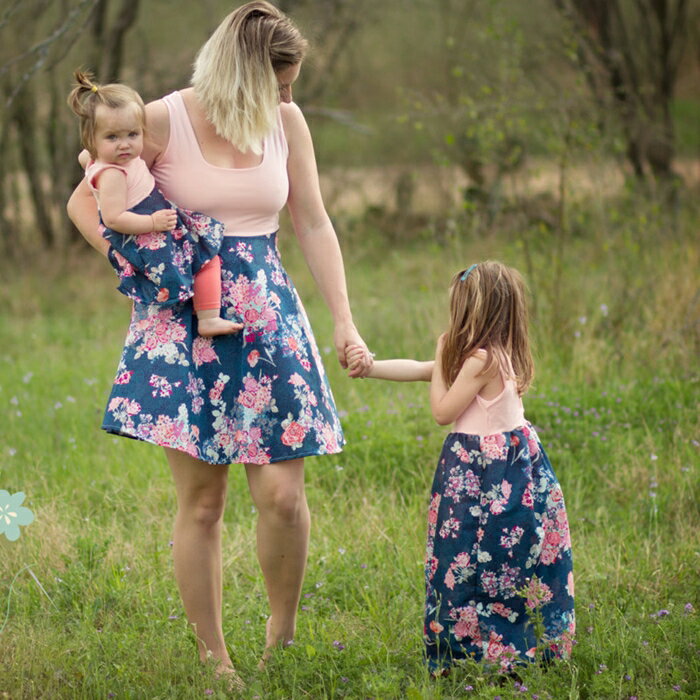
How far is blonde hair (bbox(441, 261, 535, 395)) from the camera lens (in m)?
2.78

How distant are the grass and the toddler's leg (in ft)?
3.14

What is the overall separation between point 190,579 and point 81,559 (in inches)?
38.4

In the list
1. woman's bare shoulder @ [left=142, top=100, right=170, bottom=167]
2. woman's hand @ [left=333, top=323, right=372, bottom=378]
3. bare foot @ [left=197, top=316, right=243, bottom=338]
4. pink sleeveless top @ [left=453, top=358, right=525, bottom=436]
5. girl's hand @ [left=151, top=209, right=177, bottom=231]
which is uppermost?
woman's bare shoulder @ [left=142, top=100, right=170, bottom=167]

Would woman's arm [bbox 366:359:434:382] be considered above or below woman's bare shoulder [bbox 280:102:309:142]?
below

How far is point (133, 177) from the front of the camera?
2600mm

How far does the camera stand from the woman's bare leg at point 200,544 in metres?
2.77

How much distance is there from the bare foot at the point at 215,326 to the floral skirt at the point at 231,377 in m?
0.05

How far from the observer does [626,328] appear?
18.9ft

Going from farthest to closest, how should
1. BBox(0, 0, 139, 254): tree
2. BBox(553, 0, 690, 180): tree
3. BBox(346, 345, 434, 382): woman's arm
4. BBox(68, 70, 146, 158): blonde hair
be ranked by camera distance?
1. BBox(0, 0, 139, 254): tree
2. BBox(553, 0, 690, 180): tree
3. BBox(346, 345, 434, 382): woman's arm
4. BBox(68, 70, 146, 158): blonde hair

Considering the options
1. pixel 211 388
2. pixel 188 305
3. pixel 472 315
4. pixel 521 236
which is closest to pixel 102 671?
pixel 211 388

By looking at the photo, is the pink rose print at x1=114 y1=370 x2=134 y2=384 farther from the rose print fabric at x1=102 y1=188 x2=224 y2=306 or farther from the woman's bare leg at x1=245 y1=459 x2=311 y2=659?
the woman's bare leg at x1=245 y1=459 x2=311 y2=659

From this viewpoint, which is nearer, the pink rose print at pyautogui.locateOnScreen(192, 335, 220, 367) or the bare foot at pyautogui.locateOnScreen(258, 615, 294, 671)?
the pink rose print at pyautogui.locateOnScreen(192, 335, 220, 367)

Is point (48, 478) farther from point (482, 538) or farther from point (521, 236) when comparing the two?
point (521, 236)

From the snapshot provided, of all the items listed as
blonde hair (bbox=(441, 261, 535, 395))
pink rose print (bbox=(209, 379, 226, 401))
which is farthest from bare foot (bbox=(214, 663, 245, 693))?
blonde hair (bbox=(441, 261, 535, 395))
